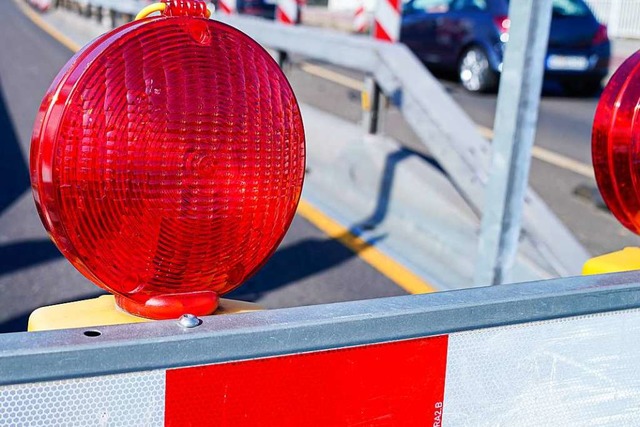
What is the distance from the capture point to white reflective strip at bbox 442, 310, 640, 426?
1361mm

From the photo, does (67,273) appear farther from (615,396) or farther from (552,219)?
(615,396)

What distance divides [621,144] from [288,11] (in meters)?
6.07

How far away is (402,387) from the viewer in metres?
1.31

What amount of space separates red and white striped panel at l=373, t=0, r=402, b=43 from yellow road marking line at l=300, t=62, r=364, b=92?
27.4 ft

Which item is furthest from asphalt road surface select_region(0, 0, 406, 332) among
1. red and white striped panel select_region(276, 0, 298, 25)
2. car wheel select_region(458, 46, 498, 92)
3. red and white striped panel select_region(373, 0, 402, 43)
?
car wheel select_region(458, 46, 498, 92)

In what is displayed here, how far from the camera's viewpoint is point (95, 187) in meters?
1.19

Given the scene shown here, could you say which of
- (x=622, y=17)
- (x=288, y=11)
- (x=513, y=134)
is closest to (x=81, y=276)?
(x=513, y=134)

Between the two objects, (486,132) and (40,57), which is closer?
(486,132)

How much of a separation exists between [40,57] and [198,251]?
1556 cm

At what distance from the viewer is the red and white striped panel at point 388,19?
18.4 ft

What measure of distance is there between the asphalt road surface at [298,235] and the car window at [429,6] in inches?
133

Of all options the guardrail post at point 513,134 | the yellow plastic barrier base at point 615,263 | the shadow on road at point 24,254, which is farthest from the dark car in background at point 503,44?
the yellow plastic barrier base at point 615,263

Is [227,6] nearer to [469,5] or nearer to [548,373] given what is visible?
[469,5]

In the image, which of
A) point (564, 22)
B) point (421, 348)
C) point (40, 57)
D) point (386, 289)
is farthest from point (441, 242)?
point (40, 57)
